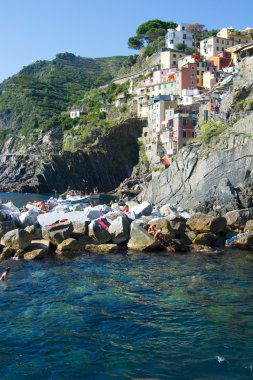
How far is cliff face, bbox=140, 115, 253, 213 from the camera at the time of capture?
38.7 metres

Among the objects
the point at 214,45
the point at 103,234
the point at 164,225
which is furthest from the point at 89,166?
the point at 103,234

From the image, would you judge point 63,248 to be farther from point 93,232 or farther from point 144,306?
point 144,306

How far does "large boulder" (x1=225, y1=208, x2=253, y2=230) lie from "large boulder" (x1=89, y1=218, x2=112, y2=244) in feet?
33.6

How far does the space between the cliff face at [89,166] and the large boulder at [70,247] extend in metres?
69.1

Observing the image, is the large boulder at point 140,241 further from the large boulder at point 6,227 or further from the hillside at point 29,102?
the hillside at point 29,102

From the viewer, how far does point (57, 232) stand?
2742 cm

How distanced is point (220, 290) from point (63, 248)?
461 inches

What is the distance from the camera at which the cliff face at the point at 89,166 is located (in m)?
96.4

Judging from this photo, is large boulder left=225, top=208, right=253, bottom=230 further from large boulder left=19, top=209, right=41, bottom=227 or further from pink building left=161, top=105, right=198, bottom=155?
pink building left=161, top=105, right=198, bottom=155

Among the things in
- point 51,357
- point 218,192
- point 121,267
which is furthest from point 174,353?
point 218,192

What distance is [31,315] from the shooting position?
50.4ft

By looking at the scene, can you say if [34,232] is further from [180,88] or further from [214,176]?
[180,88]

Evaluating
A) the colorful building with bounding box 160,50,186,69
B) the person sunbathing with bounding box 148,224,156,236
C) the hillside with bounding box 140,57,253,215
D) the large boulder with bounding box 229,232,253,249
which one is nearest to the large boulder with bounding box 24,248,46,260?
the person sunbathing with bounding box 148,224,156,236

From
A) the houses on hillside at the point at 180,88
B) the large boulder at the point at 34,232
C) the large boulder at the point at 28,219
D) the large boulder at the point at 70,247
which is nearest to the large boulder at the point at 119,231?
the large boulder at the point at 70,247
